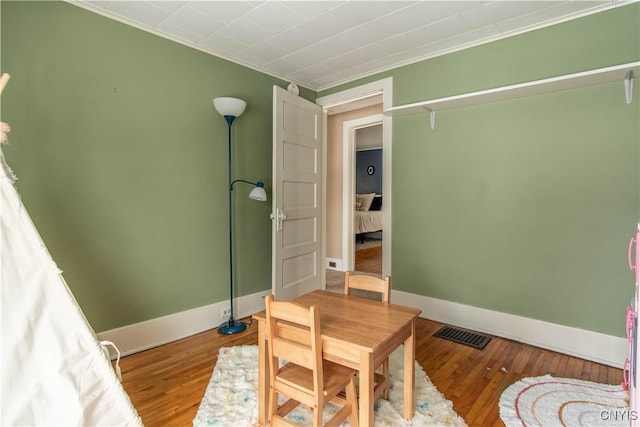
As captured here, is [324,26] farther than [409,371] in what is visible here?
Yes

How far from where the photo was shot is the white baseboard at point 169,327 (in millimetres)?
2514

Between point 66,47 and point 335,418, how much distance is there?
2847 mm

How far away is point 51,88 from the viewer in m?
2.19

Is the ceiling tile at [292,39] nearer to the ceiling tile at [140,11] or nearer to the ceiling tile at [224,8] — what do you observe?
the ceiling tile at [224,8]

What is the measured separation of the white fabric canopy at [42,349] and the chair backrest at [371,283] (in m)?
1.28

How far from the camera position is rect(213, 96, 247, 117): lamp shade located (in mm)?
2840

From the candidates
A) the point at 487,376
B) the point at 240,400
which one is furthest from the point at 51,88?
the point at 487,376

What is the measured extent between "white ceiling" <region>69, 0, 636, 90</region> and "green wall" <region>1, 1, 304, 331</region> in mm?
176

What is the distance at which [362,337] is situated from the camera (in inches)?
56.0

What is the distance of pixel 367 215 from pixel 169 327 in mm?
5249

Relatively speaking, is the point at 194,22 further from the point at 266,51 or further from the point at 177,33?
the point at 266,51

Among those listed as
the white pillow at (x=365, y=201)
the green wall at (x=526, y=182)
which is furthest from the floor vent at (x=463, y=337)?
the white pillow at (x=365, y=201)

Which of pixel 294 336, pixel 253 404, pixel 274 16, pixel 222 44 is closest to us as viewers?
pixel 294 336

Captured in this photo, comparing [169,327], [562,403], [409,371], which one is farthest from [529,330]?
[169,327]
